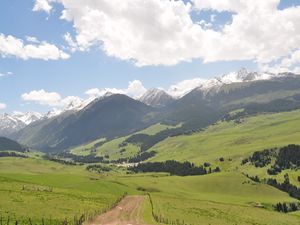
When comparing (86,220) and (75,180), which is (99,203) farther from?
(75,180)

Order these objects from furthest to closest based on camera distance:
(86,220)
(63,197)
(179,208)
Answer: (179,208) < (63,197) < (86,220)

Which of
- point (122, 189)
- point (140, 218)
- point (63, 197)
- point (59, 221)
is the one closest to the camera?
point (59, 221)

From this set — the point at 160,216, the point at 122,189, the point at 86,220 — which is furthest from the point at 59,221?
the point at 122,189

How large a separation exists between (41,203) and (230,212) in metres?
63.2

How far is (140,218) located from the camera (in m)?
98.9

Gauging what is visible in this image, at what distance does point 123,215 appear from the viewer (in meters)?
104

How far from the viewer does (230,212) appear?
Answer: 444ft

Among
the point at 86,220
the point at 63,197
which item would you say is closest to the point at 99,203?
the point at 63,197

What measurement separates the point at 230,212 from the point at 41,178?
3654 inches

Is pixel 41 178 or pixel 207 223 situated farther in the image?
pixel 41 178

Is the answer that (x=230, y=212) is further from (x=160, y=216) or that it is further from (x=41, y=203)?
(x=41, y=203)

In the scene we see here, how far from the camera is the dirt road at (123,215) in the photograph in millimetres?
90456

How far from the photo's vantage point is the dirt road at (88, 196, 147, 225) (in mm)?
90456

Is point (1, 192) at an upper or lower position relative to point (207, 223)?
upper
